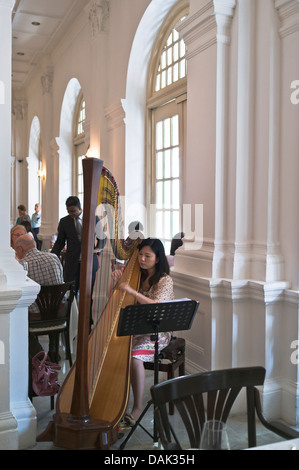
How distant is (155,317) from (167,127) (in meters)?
3.88

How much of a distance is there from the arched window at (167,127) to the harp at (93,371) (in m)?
2.58

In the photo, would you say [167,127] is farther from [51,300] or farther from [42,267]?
[51,300]

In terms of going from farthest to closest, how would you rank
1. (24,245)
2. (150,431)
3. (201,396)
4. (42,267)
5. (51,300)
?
1. (24,245)
2. (42,267)
3. (51,300)
4. (150,431)
5. (201,396)

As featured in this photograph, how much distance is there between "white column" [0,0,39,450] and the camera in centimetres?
312

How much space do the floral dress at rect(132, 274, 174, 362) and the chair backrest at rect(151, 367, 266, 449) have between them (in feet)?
4.71

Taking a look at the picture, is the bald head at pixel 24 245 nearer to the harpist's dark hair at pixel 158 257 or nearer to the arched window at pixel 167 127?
the harpist's dark hair at pixel 158 257

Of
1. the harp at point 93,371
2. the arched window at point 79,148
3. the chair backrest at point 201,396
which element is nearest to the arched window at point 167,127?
the harp at point 93,371

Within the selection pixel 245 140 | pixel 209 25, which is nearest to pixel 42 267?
pixel 245 140

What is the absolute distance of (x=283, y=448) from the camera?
60.7 inches

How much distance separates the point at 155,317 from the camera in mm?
2873

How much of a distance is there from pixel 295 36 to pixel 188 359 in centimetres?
270

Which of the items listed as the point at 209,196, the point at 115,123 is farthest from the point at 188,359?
the point at 115,123

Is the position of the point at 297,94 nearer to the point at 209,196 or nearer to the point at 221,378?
the point at 209,196

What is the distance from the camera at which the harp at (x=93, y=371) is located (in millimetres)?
2641
